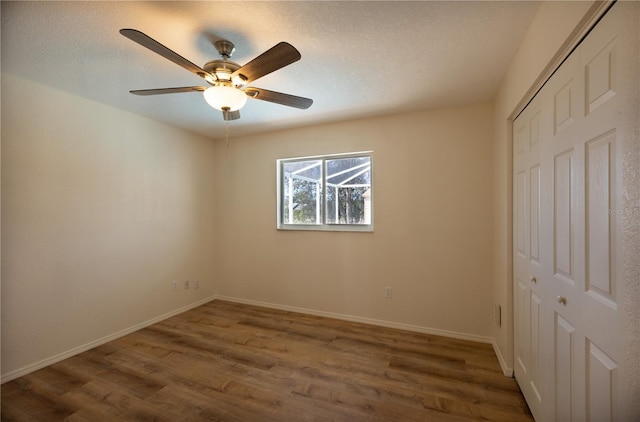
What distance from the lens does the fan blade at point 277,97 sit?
5.78 ft

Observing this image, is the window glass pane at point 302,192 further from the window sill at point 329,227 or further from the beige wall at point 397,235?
the beige wall at point 397,235

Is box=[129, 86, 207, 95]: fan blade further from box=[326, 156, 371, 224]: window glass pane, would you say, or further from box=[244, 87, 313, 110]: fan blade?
box=[326, 156, 371, 224]: window glass pane

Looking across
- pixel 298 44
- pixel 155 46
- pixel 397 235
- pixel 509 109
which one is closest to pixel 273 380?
pixel 397 235

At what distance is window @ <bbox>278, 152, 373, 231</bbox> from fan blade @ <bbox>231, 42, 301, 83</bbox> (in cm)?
187

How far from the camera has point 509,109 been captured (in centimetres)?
A: 202

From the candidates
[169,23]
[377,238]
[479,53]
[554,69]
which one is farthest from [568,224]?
[169,23]

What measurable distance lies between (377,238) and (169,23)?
2665mm

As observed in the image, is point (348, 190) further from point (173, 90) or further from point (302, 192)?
point (173, 90)

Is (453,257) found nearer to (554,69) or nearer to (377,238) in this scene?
(377,238)

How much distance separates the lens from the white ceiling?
1.44 meters

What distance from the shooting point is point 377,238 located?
10.1ft

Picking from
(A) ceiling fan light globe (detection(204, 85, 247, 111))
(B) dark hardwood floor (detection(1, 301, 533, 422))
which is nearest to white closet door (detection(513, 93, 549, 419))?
(B) dark hardwood floor (detection(1, 301, 533, 422))

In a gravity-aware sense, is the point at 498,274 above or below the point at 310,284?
above

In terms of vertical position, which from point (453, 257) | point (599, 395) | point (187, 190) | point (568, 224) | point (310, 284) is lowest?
point (310, 284)
